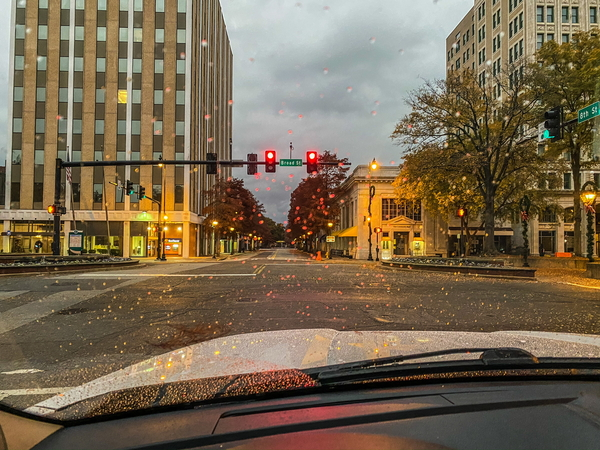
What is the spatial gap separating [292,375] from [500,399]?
1055 millimetres

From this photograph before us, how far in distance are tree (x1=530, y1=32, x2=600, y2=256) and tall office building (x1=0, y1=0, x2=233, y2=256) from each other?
33.4 m

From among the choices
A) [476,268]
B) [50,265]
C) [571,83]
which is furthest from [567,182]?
[50,265]

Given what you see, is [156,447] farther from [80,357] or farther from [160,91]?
[160,91]

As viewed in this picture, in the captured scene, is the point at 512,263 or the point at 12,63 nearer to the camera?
the point at 512,263

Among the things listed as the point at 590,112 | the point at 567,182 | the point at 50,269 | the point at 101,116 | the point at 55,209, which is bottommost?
the point at 50,269

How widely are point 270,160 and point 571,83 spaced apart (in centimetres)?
2099

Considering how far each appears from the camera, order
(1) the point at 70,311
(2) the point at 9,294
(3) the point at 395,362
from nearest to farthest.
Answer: (3) the point at 395,362
(1) the point at 70,311
(2) the point at 9,294

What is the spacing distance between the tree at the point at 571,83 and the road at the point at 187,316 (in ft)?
52.6

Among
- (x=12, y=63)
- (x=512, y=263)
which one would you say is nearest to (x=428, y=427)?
(x=512, y=263)

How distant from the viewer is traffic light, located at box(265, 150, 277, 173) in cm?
1794

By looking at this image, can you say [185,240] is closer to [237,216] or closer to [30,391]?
[237,216]

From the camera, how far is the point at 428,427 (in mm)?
1596

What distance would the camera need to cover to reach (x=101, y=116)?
1700 inches

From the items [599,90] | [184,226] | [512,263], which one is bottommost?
[512,263]
